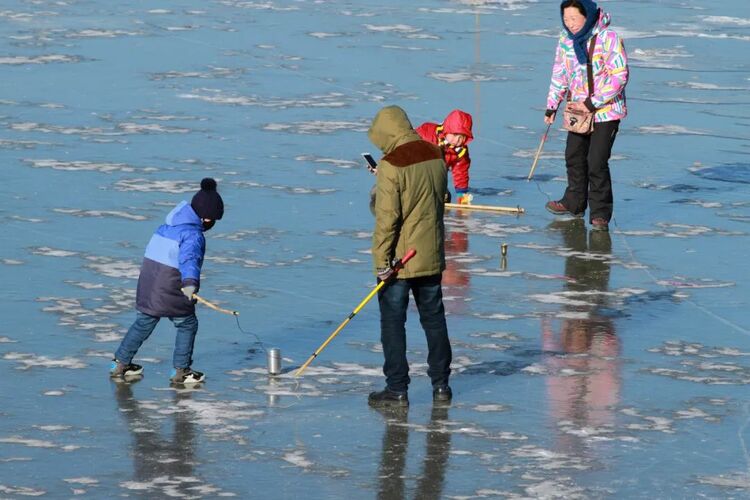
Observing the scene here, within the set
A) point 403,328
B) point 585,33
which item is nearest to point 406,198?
point 403,328

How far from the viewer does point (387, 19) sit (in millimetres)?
28438

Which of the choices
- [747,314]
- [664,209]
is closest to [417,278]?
[747,314]

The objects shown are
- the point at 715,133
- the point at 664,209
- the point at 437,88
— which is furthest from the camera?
the point at 437,88

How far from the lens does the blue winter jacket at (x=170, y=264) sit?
31.1ft

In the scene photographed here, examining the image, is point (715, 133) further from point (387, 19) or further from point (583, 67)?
point (387, 19)

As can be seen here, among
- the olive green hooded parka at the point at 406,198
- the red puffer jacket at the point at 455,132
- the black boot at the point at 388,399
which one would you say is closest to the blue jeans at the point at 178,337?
the black boot at the point at 388,399

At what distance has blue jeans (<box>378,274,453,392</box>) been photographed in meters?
9.31

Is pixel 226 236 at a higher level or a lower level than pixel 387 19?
lower

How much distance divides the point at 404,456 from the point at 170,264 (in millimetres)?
1904

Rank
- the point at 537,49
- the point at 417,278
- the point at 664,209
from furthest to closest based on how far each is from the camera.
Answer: the point at 537,49 → the point at 664,209 → the point at 417,278

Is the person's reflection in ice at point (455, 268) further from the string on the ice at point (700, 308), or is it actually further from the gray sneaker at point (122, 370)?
the gray sneaker at point (122, 370)

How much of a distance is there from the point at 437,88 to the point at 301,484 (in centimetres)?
1390

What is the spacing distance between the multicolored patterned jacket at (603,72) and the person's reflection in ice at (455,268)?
1.50 metres

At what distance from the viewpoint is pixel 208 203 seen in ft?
31.2
